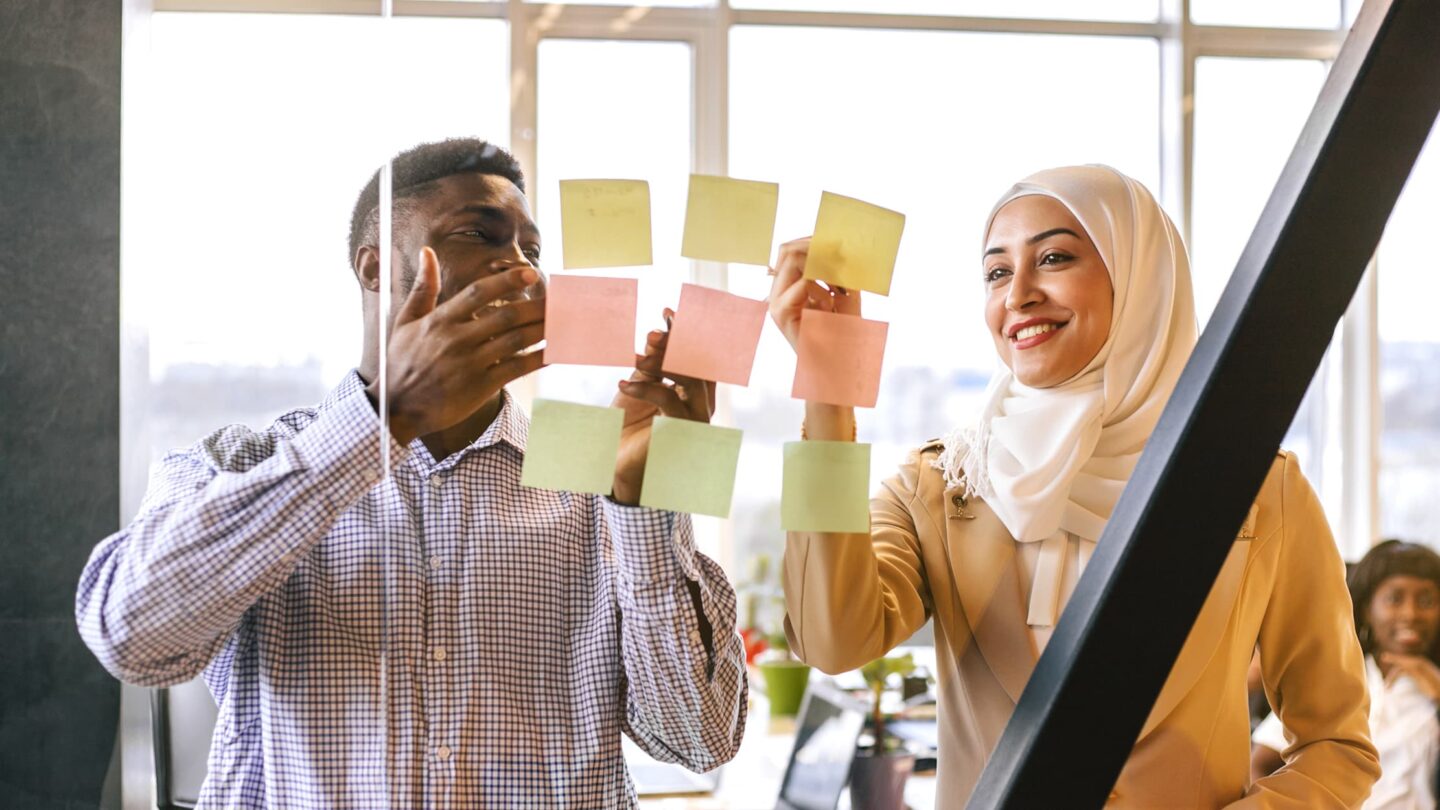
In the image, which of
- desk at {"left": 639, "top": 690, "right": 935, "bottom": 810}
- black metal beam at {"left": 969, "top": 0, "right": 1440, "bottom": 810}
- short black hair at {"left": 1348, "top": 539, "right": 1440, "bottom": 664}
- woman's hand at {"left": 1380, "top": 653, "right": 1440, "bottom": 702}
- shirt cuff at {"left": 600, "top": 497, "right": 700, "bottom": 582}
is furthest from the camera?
short black hair at {"left": 1348, "top": 539, "right": 1440, "bottom": 664}

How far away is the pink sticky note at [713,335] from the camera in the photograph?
2.55 feet

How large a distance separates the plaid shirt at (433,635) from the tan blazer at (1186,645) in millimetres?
125

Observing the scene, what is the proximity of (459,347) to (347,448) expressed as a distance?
0.32 ft

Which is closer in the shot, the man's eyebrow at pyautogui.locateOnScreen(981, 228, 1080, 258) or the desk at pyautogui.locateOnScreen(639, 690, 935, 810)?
the man's eyebrow at pyautogui.locateOnScreen(981, 228, 1080, 258)

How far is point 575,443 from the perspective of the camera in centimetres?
78

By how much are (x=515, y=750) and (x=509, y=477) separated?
0.63ft

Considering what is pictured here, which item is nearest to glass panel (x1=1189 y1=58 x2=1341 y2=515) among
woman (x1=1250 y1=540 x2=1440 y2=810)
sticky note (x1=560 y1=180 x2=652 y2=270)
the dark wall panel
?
sticky note (x1=560 y1=180 x2=652 y2=270)

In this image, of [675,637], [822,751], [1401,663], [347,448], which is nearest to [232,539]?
[347,448]

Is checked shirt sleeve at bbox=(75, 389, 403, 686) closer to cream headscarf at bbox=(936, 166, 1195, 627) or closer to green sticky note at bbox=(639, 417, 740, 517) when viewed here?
green sticky note at bbox=(639, 417, 740, 517)

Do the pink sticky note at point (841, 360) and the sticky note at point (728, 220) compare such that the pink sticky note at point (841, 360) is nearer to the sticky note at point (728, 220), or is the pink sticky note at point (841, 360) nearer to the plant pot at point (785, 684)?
the sticky note at point (728, 220)

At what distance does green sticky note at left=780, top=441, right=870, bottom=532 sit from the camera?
0.83m

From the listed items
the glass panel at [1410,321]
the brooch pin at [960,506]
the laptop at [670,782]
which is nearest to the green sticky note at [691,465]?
the brooch pin at [960,506]

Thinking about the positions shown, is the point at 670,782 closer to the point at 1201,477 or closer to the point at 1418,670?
the point at 1201,477

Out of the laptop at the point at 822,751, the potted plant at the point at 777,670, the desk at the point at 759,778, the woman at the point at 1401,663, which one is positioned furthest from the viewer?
the potted plant at the point at 777,670
